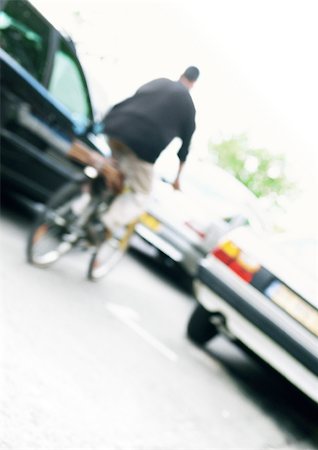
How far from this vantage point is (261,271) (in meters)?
3.24

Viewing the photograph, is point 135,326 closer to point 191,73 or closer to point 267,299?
point 267,299

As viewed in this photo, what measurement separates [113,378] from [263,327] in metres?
0.97

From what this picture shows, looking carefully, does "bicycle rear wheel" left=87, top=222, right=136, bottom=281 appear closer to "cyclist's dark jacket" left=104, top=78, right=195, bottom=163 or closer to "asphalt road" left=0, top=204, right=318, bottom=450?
"asphalt road" left=0, top=204, right=318, bottom=450

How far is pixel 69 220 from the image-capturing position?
3.74 metres

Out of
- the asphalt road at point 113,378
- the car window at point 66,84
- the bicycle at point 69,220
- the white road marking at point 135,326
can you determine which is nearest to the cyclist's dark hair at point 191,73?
the car window at point 66,84

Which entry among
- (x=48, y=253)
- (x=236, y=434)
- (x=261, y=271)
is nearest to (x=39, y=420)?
(x=236, y=434)

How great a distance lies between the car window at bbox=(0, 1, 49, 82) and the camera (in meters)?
0.72

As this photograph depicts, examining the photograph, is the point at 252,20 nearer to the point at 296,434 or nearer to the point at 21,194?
the point at 296,434

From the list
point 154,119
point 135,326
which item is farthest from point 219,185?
point 135,326

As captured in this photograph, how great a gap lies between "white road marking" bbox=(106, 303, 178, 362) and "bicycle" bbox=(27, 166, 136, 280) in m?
0.49

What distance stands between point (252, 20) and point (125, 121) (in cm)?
26

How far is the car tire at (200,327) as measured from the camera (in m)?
4.08

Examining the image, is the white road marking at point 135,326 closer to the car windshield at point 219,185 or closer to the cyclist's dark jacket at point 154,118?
the car windshield at point 219,185

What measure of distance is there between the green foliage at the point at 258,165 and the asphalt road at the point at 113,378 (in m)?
1.41
